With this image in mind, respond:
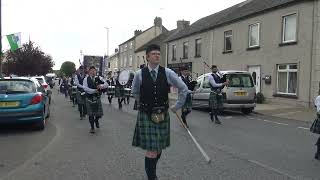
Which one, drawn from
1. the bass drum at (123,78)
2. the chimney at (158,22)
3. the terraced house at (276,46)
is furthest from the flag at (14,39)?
the chimney at (158,22)

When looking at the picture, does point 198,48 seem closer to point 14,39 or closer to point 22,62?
point 14,39

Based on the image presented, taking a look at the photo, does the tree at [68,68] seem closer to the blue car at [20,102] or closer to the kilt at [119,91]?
the kilt at [119,91]

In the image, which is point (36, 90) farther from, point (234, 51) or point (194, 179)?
point (234, 51)

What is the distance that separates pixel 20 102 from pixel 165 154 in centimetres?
457

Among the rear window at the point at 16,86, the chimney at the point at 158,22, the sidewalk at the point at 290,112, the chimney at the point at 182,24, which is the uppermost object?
the chimney at the point at 158,22

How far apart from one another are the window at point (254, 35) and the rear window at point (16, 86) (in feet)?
52.8

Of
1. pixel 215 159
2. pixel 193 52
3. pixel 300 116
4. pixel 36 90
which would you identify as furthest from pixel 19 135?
pixel 193 52

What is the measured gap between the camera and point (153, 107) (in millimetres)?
5594

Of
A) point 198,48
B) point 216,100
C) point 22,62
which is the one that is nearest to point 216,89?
point 216,100

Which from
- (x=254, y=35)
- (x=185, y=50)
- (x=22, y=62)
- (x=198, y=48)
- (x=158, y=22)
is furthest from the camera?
(x=158, y=22)

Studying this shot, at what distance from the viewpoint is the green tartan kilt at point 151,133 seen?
221 inches

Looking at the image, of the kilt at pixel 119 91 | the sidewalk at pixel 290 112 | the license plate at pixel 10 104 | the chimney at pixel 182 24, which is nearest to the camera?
the license plate at pixel 10 104

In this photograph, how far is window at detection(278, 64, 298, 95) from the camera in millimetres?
21562

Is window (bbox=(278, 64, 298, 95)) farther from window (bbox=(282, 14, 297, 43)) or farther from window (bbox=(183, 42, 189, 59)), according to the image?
window (bbox=(183, 42, 189, 59))
